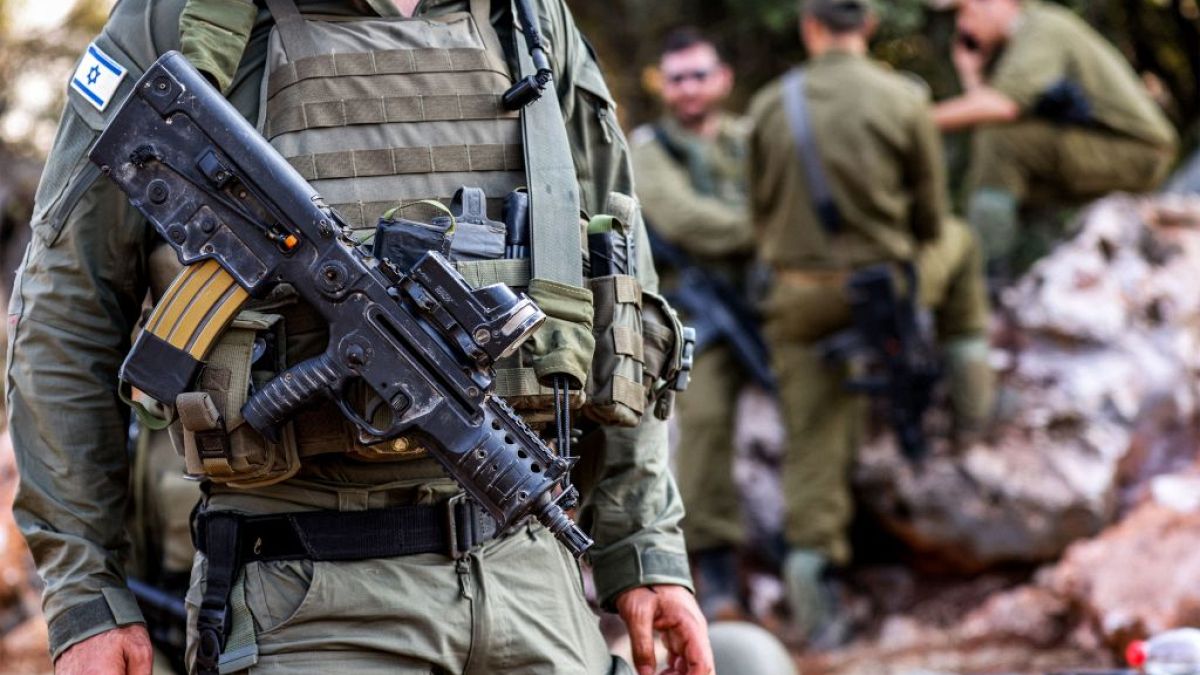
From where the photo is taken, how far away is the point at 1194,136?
9.12 meters

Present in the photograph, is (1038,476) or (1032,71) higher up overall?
(1032,71)

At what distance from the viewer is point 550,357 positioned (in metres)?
2.36

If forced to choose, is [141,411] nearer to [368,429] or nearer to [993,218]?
[368,429]

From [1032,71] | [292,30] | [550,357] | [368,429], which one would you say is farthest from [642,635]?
[1032,71]

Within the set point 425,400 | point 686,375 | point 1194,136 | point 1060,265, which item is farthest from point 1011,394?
point 425,400

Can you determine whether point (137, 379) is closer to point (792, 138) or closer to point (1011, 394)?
point (792, 138)

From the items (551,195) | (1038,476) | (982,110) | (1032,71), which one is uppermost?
(551,195)

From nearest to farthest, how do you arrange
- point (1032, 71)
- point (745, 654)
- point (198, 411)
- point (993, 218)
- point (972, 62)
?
point (198, 411) → point (745, 654) → point (1032, 71) → point (993, 218) → point (972, 62)

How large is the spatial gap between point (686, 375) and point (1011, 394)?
4.29 metres

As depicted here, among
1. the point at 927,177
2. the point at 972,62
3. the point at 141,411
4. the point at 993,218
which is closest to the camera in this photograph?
the point at 141,411

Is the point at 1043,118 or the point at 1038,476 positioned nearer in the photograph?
the point at 1038,476

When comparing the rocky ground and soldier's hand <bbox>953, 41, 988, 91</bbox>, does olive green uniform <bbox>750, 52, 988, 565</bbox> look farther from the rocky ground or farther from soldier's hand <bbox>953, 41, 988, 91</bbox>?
soldier's hand <bbox>953, 41, 988, 91</bbox>

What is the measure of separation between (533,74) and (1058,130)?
497cm

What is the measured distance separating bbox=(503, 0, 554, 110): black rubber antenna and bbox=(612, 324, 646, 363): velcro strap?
375mm
